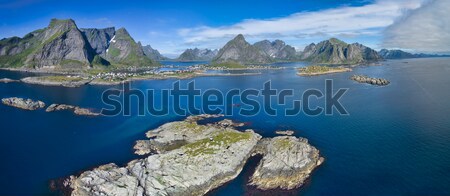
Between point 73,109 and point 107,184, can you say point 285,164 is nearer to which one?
point 107,184

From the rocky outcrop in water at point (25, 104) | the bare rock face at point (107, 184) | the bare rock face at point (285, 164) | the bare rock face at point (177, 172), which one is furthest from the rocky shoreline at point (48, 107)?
the bare rock face at point (285, 164)

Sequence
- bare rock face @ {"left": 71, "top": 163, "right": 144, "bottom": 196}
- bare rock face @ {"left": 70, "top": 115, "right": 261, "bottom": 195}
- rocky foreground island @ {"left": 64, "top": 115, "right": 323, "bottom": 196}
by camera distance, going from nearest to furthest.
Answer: bare rock face @ {"left": 71, "top": 163, "right": 144, "bottom": 196}
bare rock face @ {"left": 70, "top": 115, "right": 261, "bottom": 195}
rocky foreground island @ {"left": 64, "top": 115, "right": 323, "bottom": 196}

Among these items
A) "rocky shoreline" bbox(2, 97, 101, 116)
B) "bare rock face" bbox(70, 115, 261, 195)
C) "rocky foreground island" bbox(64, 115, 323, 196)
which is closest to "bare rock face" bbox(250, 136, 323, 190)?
"rocky foreground island" bbox(64, 115, 323, 196)

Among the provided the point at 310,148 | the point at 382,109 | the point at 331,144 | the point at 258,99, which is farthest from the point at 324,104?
the point at 310,148

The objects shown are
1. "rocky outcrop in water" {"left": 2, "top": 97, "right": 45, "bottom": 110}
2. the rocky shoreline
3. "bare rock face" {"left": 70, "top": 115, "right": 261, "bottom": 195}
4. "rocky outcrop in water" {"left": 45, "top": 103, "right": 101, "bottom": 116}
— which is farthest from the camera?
"rocky outcrop in water" {"left": 2, "top": 97, "right": 45, "bottom": 110}

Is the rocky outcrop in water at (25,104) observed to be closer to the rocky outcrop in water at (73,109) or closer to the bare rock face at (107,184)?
the rocky outcrop in water at (73,109)

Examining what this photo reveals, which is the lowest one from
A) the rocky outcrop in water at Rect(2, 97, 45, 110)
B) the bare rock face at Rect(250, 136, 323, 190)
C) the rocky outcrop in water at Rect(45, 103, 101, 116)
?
the bare rock face at Rect(250, 136, 323, 190)

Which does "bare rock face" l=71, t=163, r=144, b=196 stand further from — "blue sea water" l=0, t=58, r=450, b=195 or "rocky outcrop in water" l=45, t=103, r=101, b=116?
"rocky outcrop in water" l=45, t=103, r=101, b=116

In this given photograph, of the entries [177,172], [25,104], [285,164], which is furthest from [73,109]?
[285,164]
